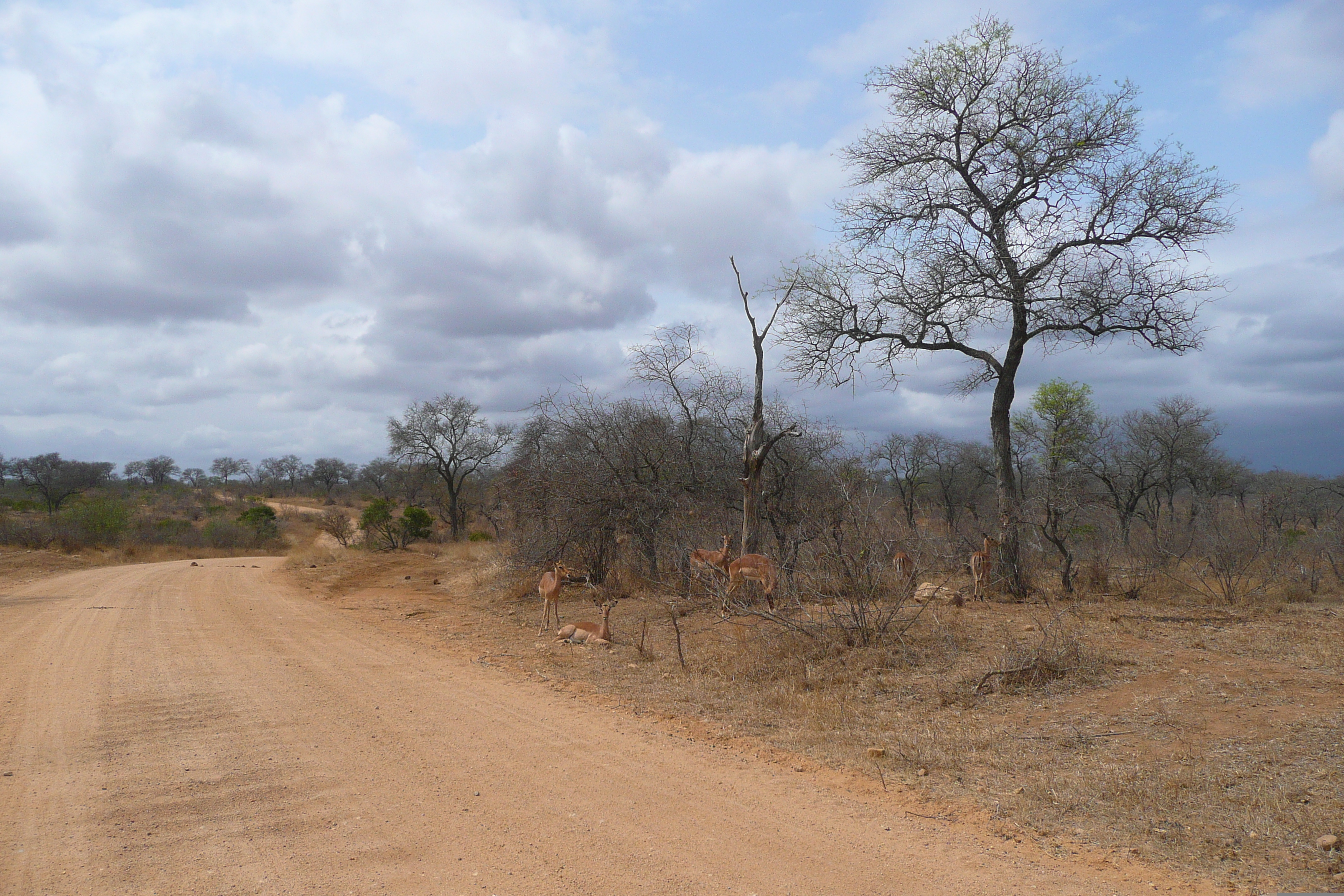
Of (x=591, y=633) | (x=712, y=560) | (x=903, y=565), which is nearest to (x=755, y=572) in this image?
(x=712, y=560)

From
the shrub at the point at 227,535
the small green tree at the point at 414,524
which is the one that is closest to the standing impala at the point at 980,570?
the small green tree at the point at 414,524

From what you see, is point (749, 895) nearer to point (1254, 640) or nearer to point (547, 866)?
point (547, 866)

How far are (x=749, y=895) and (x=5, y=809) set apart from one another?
14.2ft

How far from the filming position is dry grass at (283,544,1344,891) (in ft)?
15.0

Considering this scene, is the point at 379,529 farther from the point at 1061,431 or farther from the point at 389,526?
the point at 1061,431

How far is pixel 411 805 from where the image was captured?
4918mm

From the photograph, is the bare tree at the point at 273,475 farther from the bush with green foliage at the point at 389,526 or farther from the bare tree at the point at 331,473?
the bush with green foliage at the point at 389,526

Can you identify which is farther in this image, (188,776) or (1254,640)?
(1254,640)

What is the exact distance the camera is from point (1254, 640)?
9.24m

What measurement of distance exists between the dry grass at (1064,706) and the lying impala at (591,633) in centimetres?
24

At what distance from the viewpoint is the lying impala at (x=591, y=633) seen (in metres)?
10.8

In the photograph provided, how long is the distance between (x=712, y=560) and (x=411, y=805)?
725cm

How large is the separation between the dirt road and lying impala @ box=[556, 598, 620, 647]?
246 cm

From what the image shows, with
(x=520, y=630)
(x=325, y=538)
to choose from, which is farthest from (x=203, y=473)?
(x=520, y=630)
